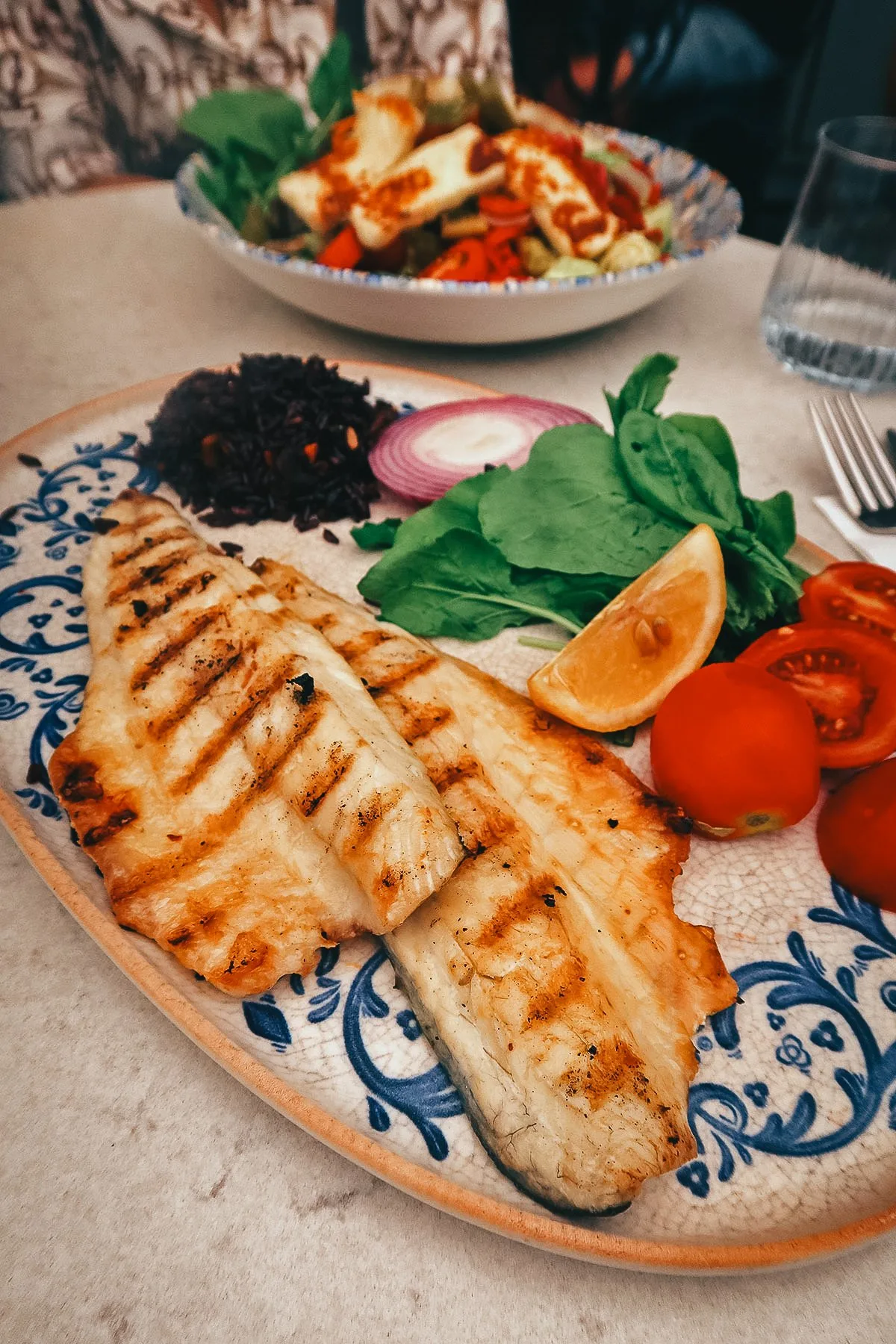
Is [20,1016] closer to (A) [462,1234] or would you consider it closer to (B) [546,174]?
(A) [462,1234]

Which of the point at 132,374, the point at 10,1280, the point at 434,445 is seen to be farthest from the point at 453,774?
the point at 132,374

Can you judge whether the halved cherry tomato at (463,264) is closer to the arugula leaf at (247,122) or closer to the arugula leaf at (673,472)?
A: the arugula leaf at (247,122)

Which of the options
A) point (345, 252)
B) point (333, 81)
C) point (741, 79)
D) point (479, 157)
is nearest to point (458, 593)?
point (345, 252)

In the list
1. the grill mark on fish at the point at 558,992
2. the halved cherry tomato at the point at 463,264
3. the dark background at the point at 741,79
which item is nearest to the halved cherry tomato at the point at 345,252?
the halved cherry tomato at the point at 463,264

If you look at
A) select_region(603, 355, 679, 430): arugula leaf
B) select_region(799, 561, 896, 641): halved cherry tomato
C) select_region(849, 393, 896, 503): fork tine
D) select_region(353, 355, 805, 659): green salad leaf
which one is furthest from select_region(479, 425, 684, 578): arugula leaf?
select_region(849, 393, 896, 503): fork tine

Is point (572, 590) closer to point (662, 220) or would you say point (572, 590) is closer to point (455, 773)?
point (455, 773)
